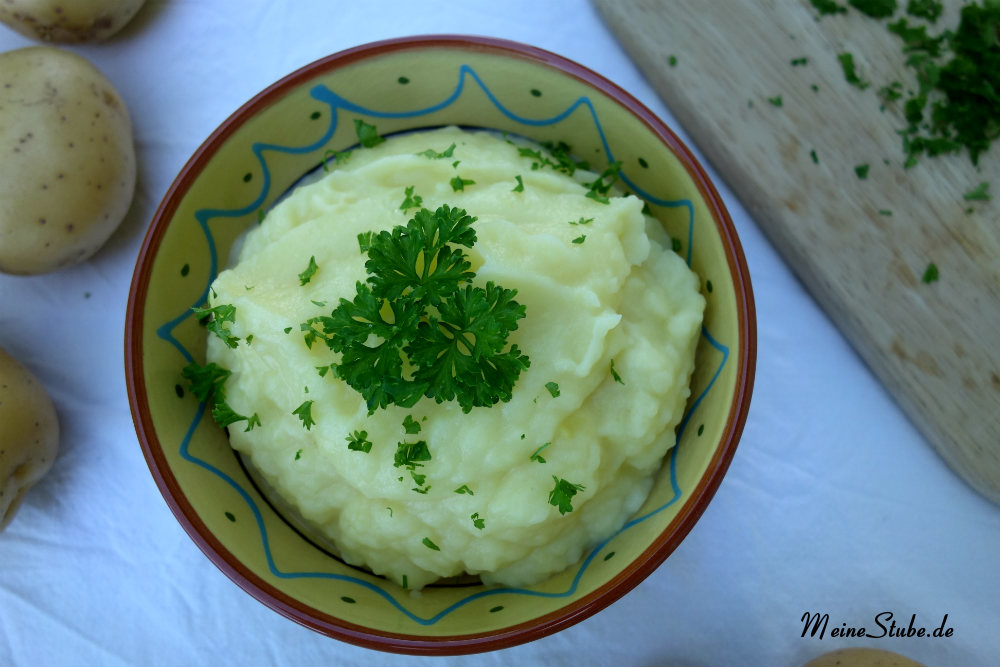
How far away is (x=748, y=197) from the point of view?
9.51 ft

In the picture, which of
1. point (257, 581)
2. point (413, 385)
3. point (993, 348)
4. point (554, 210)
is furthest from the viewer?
point (993, 348)

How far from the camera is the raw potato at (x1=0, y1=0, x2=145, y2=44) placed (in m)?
2.84

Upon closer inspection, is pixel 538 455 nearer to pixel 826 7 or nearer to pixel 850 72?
pixel 850 72

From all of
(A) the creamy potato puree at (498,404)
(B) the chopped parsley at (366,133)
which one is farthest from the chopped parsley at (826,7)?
(B) the chopped parsley at (366,133)

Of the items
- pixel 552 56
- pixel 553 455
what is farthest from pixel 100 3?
pixel 553 455

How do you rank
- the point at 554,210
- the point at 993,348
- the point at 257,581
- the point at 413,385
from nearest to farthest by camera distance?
the point at 413,385 → the point at 257,581 → the point at 554,210 → the point at 993,348

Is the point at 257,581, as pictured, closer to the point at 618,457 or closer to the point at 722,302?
the point at 618,457

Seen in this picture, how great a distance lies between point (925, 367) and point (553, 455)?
163cm

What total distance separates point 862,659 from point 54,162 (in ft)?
10.9

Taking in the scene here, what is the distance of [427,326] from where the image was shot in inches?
76.9

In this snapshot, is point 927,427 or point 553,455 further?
point 927,427

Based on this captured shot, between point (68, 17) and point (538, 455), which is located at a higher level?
point (68, 17)

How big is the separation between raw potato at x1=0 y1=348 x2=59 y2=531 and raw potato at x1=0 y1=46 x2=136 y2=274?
1.36 ft

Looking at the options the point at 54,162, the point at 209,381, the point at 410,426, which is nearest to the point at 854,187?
the point at 410,426
